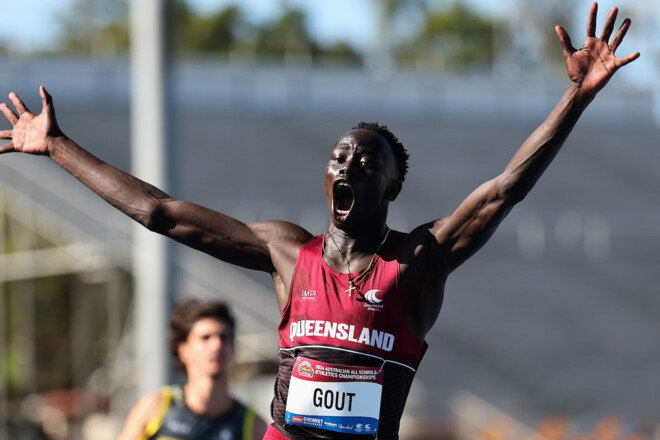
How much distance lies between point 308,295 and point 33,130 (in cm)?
135

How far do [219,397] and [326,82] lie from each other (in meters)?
23.6

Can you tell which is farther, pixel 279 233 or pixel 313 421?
pixel 279 233

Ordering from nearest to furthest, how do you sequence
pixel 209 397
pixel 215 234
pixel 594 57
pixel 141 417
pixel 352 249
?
1. pixel 594 57
2. pixel 352 249
3. pixel 215 234
4. pixel 141 417
5. pixel 209 397

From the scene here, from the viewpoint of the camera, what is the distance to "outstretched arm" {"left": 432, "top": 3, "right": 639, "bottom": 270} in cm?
373

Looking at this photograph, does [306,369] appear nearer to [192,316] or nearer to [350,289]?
[350,289]

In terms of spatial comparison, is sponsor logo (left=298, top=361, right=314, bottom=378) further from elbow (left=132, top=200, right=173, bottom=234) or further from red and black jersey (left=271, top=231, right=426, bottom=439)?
elbow (left=132, top=200, right=173, bottom=234)

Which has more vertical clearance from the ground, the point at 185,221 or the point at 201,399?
the point at 185,221

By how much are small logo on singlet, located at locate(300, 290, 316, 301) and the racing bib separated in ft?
0.73

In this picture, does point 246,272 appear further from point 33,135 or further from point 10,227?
point 33,135

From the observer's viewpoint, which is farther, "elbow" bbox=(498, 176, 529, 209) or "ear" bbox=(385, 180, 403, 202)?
"ear" bbox=(385, 180, 403, 202)

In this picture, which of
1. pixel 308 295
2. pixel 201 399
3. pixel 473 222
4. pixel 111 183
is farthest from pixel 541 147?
pixel 201 399

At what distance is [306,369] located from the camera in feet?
12.4

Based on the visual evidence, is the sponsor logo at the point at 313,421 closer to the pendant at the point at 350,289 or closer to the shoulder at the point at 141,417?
the pendant at the point at 350,289

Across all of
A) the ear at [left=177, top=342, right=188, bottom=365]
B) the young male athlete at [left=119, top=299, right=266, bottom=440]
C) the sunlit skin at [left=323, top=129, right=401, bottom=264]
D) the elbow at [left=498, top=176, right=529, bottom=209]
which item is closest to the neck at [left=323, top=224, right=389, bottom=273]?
the sunlit skin at [left=323, top=129, right=401, bottom=264]
